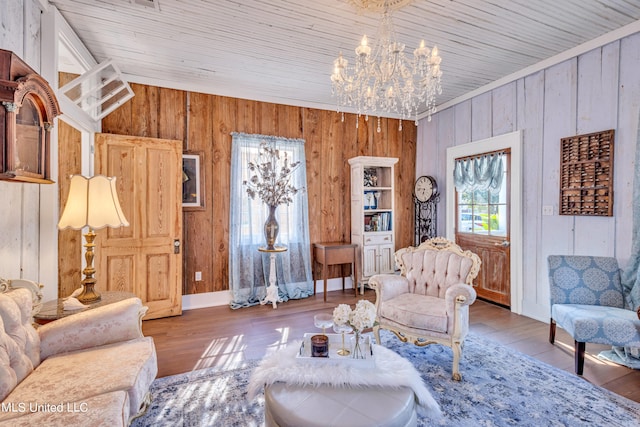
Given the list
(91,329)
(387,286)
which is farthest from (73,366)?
(387,286)

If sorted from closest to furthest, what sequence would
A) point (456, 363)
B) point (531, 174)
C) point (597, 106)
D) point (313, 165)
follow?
point (456, 363), point (597, 106), point (531, 174), point (313, 165)

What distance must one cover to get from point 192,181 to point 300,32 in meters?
2.21

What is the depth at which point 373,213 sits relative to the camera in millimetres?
4914

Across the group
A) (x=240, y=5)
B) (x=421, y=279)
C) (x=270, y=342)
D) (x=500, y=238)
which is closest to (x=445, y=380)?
(x=421, y=279)

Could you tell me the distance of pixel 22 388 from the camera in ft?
4.63

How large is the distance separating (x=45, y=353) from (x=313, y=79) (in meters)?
3.54

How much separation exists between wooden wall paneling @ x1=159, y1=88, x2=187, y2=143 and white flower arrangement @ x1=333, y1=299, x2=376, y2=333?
323 cm

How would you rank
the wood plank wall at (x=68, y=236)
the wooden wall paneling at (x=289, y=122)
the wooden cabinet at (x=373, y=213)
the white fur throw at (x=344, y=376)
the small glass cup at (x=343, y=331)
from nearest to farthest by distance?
the white fur throw at (x=344, y=376)
the small glass cup at (x=343, y=331)
the wood plank wall at (x=68, y=236)
the wooden wall paneling at (x=289, y=122)
the wooden cabinet at (x=373, y=213)

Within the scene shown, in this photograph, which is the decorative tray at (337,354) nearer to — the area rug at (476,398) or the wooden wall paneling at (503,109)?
the area rug at (476,398)

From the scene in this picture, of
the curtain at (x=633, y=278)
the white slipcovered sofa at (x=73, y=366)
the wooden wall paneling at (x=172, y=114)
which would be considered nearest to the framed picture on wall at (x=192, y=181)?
the wooden wall paneling at (x=172, y=114)

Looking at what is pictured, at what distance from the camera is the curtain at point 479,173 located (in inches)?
155

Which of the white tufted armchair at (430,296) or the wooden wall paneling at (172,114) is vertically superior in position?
the wooden wall paneling at (172,114)

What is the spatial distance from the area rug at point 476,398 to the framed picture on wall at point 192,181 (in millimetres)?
2159

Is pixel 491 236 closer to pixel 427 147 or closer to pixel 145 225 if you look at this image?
pixel 427 147
